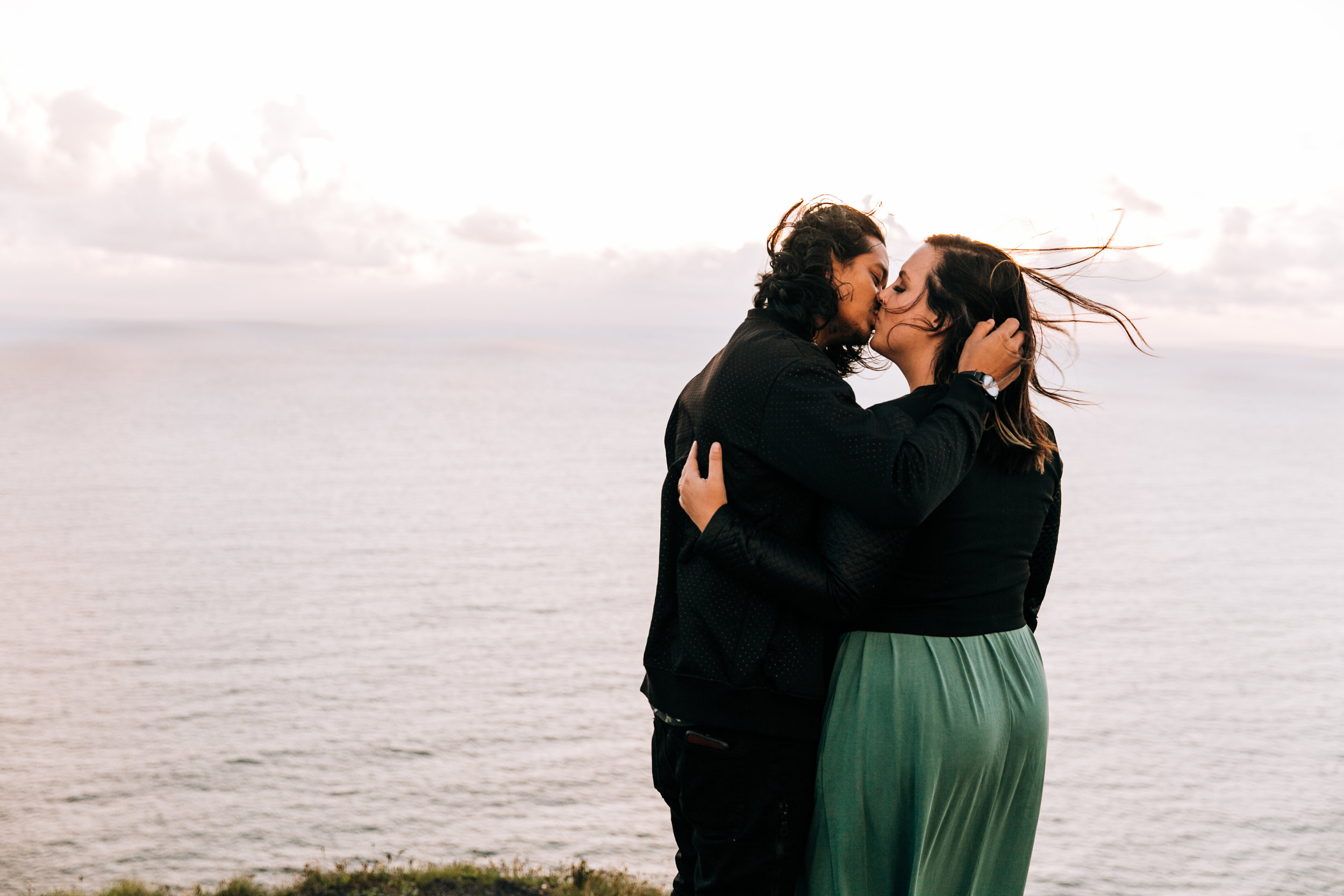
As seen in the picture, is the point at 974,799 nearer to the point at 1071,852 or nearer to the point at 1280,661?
the point at 1071,852

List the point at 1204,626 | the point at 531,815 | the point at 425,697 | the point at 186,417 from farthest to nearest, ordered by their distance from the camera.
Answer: the point at 186,417 < the point at 1204,626 < the point at 425,697 < the point at 531,815

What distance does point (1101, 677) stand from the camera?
2584cm

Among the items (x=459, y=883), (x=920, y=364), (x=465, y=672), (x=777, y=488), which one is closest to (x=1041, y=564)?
(x=920, y=364)

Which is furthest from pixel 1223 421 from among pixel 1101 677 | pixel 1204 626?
pixel 1101 677

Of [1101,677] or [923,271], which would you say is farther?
[1101,677]

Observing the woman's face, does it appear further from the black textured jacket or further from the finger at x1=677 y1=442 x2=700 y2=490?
the finger at x1=677 y1=442 x2=700 y2=490

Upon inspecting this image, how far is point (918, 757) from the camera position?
8.36ft

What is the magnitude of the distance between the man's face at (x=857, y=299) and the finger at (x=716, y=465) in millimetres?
488

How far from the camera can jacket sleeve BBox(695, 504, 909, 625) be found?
2.47m

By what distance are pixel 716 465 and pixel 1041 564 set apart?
1267 mm

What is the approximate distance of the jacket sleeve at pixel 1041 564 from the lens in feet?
10.1

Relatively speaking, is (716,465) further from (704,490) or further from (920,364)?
(920,364)

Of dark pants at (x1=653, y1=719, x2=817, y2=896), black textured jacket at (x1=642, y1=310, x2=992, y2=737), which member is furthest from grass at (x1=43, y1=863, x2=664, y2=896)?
black textured jacket at (x1=642, y1=310, x2=992, y2=737)

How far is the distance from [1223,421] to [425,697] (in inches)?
5113
